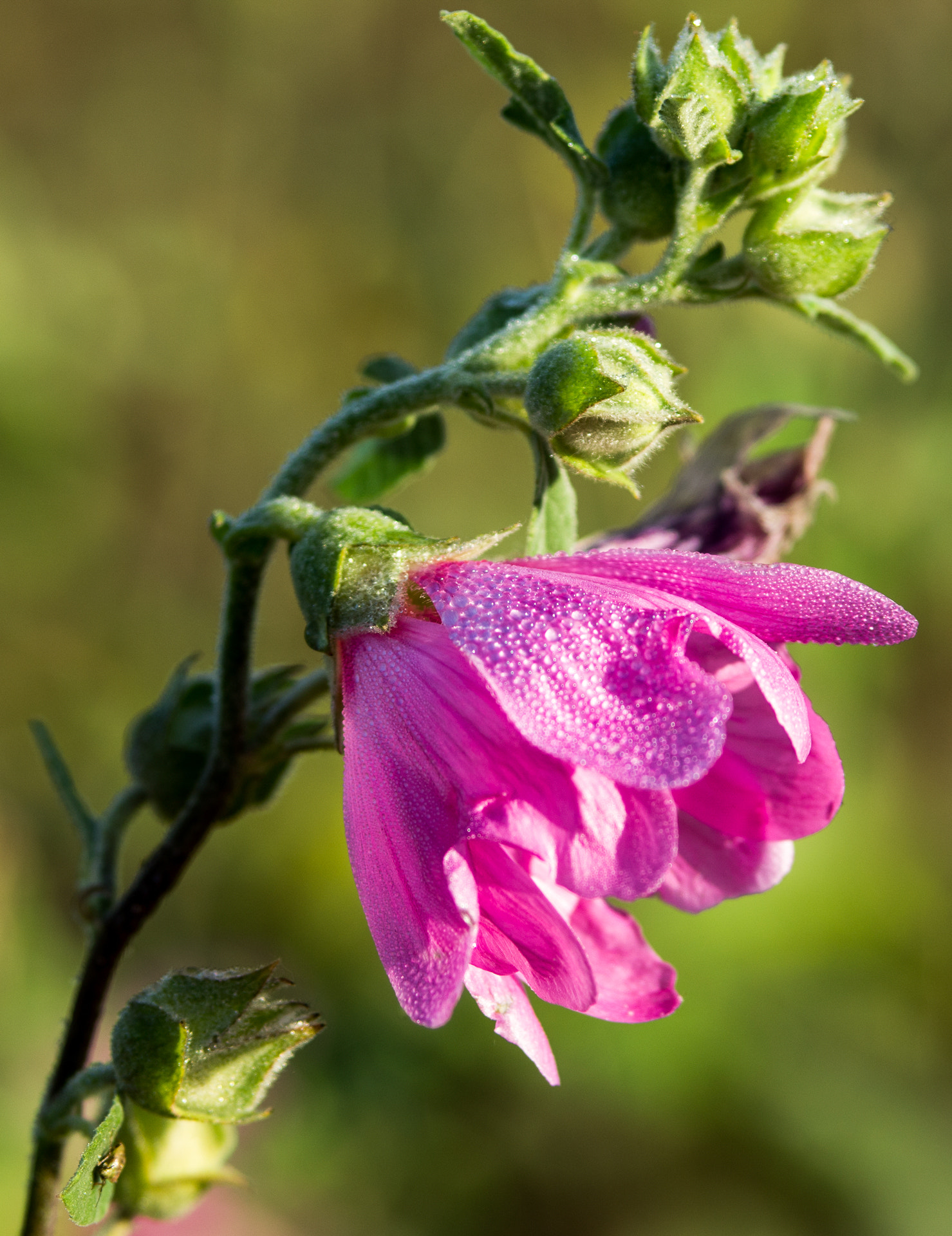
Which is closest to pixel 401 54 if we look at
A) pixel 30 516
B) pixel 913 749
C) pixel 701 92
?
pixel 30 516

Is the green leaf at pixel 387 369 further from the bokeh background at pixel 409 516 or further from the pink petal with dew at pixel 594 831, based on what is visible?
the bokeh background at pixel 409 516

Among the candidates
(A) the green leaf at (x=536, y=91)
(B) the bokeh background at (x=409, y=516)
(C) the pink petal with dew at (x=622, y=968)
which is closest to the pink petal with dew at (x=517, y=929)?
(C) the pink petal with dew at (x=622, y=968)

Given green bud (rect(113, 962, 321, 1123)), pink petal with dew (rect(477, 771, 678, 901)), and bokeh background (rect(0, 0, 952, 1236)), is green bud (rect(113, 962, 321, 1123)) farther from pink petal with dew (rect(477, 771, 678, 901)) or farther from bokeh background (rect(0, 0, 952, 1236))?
bokeh background (rect(0, 0, 952, 1236))

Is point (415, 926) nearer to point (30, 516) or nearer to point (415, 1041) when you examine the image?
point (415, 1041)

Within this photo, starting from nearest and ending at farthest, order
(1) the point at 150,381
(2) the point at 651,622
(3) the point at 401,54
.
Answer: (2) the point at 651,622
(1) the point at 150,381
(3) the point at 401,54

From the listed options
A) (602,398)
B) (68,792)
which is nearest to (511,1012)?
(602,398)

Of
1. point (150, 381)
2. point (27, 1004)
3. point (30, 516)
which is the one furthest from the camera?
point (150, 381)
